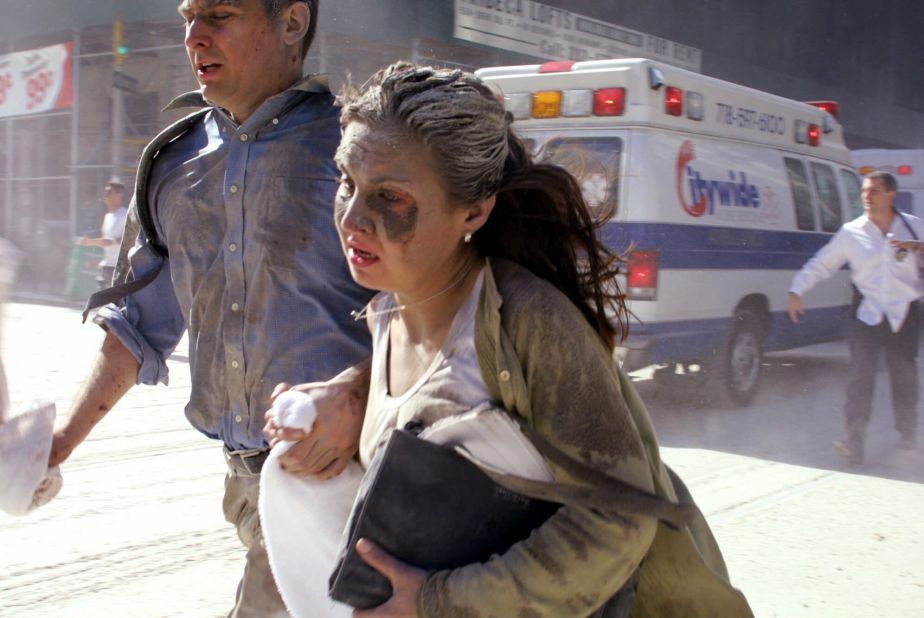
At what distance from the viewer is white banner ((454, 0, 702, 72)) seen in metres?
16.5

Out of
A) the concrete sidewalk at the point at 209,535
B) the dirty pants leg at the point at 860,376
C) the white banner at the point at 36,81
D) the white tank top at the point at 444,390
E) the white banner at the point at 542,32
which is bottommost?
the concrete sidewalk at the point at 209,535

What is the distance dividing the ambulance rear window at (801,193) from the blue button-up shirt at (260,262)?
774 centimetres

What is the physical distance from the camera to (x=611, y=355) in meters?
1.76

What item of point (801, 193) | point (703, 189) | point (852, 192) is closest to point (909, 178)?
point (852, 192)

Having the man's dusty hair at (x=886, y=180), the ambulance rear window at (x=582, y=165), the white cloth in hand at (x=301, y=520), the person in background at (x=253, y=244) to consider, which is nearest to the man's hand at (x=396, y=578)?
the white cloth in hand at (x=301, y=520)

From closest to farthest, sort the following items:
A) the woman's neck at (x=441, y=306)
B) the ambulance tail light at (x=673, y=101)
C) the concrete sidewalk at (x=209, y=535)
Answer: the woman's neck at (x=441, y=306) < the concrete sidewalk at (x=209, y=535) < the ambulance tail light at (x=673, y=101)

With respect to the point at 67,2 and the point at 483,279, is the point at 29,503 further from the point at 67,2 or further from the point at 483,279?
the point at 67,2

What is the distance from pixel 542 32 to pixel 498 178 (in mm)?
16118

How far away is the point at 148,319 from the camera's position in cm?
285

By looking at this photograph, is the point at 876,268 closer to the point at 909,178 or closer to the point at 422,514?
the point at 422,514

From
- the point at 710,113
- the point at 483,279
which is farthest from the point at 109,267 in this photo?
the point at 483,279

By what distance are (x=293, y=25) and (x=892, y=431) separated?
24.6 ft

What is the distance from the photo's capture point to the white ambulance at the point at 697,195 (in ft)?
26.1

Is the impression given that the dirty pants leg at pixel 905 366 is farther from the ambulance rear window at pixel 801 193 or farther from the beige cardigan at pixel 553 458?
the beige cardigan at pixel 553 458
